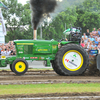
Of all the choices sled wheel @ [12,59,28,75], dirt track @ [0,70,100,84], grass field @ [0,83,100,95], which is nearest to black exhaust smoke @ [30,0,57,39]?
sled wheel @ [12,59,28,75]

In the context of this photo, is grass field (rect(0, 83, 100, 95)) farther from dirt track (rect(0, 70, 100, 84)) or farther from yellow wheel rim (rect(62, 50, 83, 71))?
yellow wheel rim (rect(62, 50, 83, 71))

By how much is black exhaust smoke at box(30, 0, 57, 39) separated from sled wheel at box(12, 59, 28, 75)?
2.15 m

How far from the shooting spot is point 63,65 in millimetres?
9742

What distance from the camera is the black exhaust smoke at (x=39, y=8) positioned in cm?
1127

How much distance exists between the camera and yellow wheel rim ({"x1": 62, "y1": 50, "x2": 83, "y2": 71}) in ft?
32.2

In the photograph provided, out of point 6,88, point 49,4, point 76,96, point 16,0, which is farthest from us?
point 16,0

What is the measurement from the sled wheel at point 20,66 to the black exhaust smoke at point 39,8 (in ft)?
7.07

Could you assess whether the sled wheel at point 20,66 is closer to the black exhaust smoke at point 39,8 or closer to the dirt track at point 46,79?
the dirt track at point 46,79

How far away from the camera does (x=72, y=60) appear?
983 cm

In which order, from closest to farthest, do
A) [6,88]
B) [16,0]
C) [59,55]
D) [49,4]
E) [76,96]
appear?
[76,96] → [6,88] → [59,55] → [49,4] → [16,0]

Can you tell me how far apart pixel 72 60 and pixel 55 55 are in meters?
0.69

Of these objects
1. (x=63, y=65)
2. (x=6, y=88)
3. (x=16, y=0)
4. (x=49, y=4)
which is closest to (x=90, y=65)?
(x=63, y=65)

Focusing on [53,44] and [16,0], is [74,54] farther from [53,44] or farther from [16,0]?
[16,0]

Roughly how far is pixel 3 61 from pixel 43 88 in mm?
3490
